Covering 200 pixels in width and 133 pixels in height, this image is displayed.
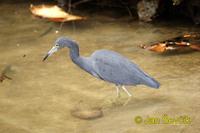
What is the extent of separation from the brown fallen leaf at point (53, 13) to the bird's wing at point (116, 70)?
2.53 m

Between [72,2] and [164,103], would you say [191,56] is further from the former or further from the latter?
[72,2]

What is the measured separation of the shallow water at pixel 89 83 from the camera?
335cm

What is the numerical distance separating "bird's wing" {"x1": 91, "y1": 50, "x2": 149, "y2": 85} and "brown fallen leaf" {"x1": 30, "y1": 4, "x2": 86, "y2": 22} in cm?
253

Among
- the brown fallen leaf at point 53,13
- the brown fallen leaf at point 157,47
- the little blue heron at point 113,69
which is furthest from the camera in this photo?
the brown fallen leaf at point 53,13

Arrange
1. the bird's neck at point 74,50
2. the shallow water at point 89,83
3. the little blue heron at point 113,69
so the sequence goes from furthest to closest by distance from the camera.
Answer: the bird's neck at point 74,50
the little blue heron at point 113,69
the shallow water at point 89,83

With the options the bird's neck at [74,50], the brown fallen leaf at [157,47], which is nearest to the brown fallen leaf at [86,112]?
the bird's neck at [74,50]

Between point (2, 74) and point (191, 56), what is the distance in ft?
8.34

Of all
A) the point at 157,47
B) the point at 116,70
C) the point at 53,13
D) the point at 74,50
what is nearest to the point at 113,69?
the point at 116,70

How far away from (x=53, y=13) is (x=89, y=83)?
2.45 meters

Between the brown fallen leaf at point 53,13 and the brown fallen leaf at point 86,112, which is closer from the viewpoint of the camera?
the brown fallen leaf at point 86,112

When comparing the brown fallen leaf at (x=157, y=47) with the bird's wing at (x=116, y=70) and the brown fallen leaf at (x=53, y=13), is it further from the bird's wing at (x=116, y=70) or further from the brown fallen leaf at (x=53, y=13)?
the brown fallen leaf at (x=53, y=13)

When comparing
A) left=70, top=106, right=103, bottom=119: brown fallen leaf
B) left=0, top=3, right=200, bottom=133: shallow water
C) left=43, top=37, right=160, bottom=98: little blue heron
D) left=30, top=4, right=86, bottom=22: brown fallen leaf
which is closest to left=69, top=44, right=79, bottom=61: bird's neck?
left=43, top=37, right=160, bottom=98: little blue heron

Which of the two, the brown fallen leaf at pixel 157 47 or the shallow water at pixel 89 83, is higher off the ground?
the brown fallen leaf at pixel 157 47

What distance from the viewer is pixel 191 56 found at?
184 inches
